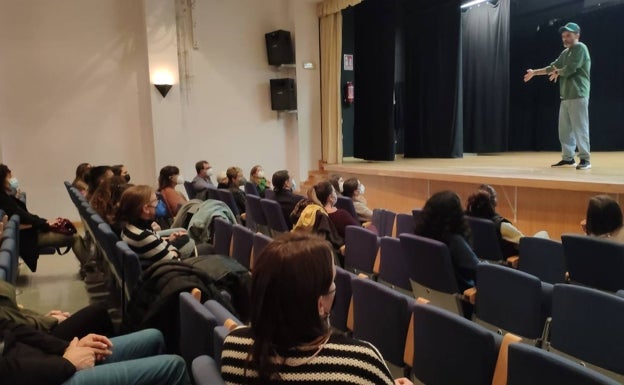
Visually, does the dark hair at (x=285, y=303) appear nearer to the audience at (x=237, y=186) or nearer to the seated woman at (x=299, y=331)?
the seated woman at (x=299, y=331)

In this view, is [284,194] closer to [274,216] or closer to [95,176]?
[274,216]

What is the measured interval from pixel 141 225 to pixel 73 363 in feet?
4.31

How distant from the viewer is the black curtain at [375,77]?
27.4 feet

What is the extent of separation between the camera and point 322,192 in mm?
3836

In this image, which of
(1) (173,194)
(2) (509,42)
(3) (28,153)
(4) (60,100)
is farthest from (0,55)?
(2) (509,42)

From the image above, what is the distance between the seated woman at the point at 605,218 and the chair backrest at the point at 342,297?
162 centimetres

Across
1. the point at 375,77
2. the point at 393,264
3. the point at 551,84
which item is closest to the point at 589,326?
the point at 393,264

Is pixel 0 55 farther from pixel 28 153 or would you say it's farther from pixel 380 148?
pixel 380 148

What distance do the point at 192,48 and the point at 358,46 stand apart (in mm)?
2846

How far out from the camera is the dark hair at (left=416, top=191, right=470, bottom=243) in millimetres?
2875

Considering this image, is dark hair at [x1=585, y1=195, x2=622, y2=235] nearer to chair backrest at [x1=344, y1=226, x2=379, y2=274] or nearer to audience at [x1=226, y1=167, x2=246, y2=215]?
chair backrest at [x1=344, y1=226, x2=379, y2=274]

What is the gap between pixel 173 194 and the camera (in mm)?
5367

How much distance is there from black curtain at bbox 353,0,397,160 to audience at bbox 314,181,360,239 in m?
4.90

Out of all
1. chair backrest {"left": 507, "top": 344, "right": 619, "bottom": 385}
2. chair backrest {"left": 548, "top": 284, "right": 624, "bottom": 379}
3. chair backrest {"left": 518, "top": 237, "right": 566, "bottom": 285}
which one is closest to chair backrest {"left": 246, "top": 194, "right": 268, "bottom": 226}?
chair backrest {"left": 518, "top": 237, "right": 566, "bottom": 285}
